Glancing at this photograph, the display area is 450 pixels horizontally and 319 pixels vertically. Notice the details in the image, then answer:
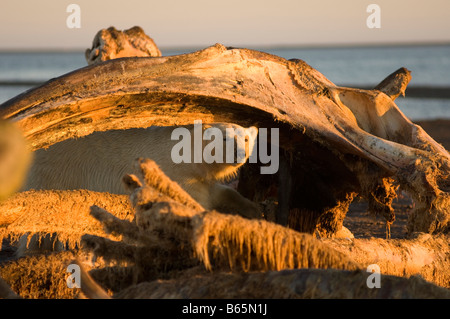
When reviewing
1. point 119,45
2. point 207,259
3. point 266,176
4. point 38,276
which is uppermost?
point 119,45

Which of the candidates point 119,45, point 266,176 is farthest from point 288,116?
point 119,45

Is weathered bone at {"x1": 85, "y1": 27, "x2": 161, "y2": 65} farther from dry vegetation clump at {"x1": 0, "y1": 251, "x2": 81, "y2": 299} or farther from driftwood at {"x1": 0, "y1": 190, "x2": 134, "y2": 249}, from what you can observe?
dry vegetation clump at {"x1": 0, "y1": 251, "x2": 81, "y2": 299}

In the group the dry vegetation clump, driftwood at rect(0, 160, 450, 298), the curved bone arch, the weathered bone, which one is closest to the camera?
driftwood at rect(0, 160, 450, 298)

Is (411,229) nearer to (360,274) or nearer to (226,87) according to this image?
(226,87)

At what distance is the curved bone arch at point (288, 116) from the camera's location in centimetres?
292

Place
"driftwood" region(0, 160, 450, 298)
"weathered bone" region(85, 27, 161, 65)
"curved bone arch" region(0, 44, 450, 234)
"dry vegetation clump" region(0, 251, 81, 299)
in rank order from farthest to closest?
1. "weathered bone" region(85, 27, 161, 65)
2. "curved bone arch" region(0, 44, 450, 234)
3. "dry vegetation clump" region(0, 251, 81, 299)
4. "driftwood" region(0, 160, 450, 298)

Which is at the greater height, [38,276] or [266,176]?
[266,176]

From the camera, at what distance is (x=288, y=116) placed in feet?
11.1

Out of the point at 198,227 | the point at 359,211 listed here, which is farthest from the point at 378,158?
the point at 359,211

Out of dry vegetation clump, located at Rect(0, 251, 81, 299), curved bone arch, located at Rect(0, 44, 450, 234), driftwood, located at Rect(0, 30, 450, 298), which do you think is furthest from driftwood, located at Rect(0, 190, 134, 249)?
curved bone arch, located at Rect(0, 44, 450, 234)

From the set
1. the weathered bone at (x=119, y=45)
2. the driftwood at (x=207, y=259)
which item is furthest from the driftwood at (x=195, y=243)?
the weathered bone at (x=119, y=45)

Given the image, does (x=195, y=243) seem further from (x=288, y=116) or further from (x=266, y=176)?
(x=266, y=176)

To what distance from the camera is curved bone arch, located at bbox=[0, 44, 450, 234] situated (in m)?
2.92
